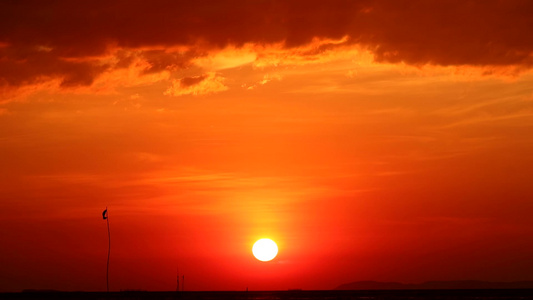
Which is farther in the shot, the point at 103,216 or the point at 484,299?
the point at 103,216

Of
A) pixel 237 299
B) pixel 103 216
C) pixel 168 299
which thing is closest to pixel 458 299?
pixel 237 299

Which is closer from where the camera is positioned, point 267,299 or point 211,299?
point 267,299

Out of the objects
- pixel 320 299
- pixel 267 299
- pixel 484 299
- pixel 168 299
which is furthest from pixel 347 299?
pixel 168 299

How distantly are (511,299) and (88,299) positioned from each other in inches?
2082

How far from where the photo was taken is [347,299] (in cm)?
8969

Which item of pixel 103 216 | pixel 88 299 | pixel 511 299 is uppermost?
pixel 103 216

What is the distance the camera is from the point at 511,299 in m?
81.4

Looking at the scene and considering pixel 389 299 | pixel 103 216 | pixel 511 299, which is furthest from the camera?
pixel 103 216

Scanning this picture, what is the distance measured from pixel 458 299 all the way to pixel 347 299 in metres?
13.2

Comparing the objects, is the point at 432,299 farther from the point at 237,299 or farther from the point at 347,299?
the point at 237,299

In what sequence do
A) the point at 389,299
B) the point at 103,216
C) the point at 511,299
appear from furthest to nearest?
the point at 103,216 < the point at 389,299 < the point at 511,299

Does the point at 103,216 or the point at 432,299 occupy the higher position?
the point at 103,216

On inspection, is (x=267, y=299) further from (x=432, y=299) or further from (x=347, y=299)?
(x=432, y=299)

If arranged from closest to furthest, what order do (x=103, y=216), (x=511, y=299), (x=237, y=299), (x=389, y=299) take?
1. (x=511, y=299)
2. (x=389, y=299)
3. (x=237, y=299)
4. (x=103, y=216)
